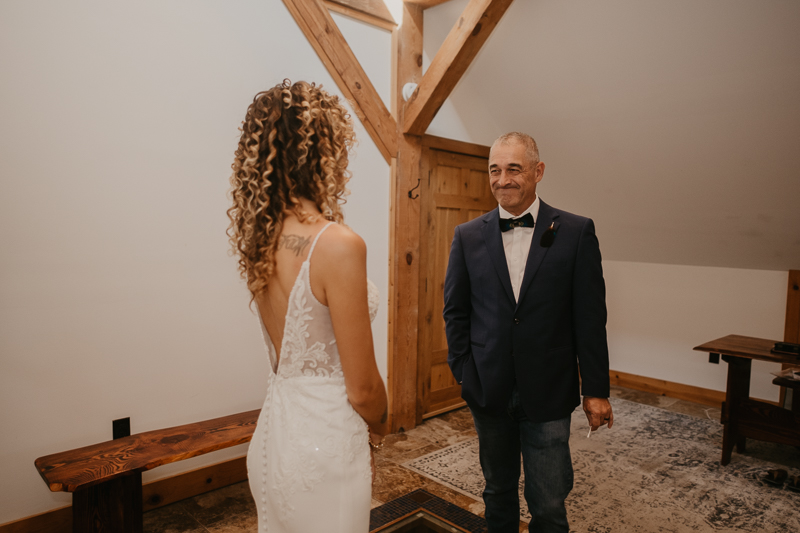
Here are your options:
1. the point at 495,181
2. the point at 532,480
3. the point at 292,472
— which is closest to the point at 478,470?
the point at 532,480

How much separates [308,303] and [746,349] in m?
3.14

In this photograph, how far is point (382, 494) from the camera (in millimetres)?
2879

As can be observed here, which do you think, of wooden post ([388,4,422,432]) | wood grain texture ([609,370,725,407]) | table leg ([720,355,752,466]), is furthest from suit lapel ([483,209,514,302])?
wood grain texture ([609,370,725,407])

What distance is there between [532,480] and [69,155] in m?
2.41

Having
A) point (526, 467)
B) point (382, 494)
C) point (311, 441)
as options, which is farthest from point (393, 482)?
point (311, 441)

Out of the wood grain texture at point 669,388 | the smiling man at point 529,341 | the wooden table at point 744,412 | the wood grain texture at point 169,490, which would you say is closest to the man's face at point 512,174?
the smiling man at point 529,341

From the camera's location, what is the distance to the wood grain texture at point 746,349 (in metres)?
3.04

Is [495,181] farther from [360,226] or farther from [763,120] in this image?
[763,120]

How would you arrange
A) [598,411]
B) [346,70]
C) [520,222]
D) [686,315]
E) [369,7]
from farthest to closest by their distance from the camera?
[686,315] → [369,7] → [346,70] → [520,222] → [598,411]

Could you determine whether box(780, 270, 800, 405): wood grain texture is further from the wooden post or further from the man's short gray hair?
the man's short gray hair

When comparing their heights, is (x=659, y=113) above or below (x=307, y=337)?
above

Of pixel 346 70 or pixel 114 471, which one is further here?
pixel 346 70

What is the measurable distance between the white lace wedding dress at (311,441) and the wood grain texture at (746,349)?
9.10 feet

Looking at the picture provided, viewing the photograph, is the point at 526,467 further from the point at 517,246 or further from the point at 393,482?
the point at 393,482
